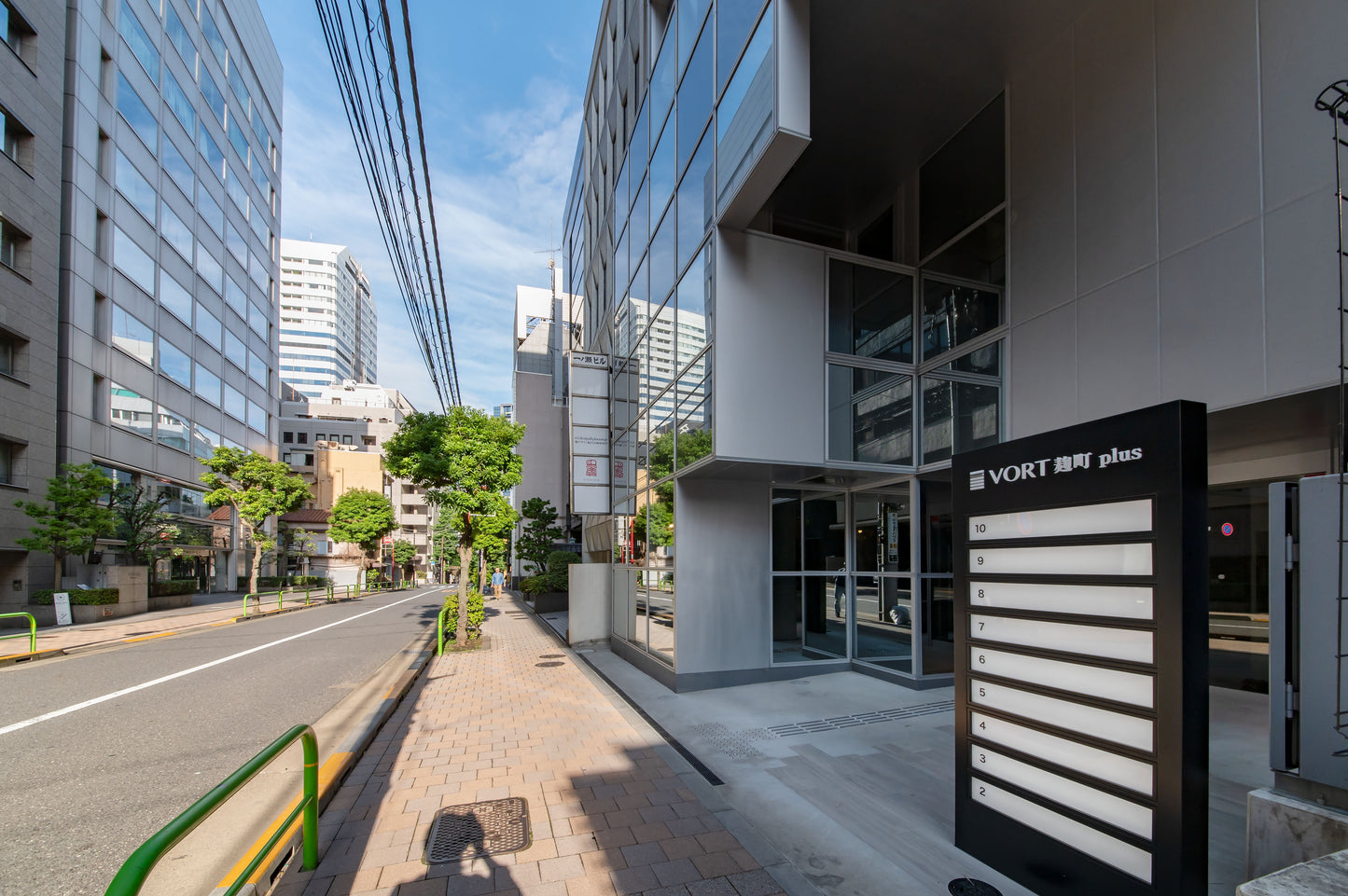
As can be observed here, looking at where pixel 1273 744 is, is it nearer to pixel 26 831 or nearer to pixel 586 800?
pixel 586 800

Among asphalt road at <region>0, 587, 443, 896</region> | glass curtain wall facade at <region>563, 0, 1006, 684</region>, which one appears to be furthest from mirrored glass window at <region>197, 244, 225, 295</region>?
glass curtain wall facade at <region>563, 0, 1006, 684</region>

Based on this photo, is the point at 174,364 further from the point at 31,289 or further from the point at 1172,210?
the point at 1172,210

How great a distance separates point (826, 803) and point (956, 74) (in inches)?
355

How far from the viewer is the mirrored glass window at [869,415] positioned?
939 centimetres

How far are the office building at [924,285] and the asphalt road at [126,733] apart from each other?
18.8 feet

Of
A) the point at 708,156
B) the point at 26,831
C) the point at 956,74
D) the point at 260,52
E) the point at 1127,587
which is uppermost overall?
the point at 260,52

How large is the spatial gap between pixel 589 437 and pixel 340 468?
66.6 m

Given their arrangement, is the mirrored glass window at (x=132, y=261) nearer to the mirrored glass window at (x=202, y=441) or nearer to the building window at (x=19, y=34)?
the building window at (x=19, y=34)

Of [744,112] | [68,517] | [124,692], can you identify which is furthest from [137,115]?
[744,112]

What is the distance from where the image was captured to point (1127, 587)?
3.30 metres

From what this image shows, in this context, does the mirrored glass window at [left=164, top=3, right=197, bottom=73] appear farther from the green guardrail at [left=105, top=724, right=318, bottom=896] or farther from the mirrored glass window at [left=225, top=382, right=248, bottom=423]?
the green guardrail at [left=105, top=724, right=318, bottom=896]

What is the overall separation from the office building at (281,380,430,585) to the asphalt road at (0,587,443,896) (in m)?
44.0

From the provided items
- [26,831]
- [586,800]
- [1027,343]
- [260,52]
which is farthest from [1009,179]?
[260,52]

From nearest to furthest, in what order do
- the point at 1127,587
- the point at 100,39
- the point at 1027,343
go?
the point at 1127,587 → the point at 1027,343 → the point at 100,39
